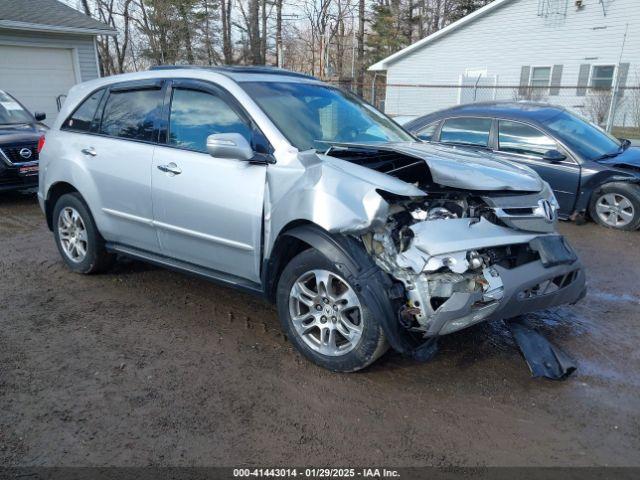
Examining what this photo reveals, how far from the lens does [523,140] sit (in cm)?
726

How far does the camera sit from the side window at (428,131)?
26.5 ft

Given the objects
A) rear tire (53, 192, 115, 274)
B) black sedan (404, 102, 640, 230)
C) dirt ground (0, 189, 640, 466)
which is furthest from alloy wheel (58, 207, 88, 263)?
black sedan (404, 102, 640, 230)

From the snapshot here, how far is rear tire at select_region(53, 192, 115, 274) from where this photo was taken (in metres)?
4.91

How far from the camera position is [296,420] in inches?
117

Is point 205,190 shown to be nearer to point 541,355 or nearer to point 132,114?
point 132,114

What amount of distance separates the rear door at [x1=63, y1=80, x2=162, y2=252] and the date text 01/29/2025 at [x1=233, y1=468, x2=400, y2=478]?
7.60ft

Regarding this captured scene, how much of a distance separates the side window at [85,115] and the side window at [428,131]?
4.78 m

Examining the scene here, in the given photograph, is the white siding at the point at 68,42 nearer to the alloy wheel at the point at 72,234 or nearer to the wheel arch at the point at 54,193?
the wheel arch at the point at 54,193

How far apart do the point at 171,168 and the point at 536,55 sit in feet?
68.1

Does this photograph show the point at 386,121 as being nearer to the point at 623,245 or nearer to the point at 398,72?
the point at 623,245

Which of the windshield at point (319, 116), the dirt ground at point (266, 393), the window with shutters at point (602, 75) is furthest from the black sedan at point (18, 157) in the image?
the window with shutters at point (602, 75)

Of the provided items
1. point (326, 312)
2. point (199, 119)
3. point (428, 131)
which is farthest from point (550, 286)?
point (428, 131)

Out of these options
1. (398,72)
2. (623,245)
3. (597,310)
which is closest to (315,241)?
(597,310)

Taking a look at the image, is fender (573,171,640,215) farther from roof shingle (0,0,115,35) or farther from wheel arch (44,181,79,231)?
roof shingle (0,0,115,35)
